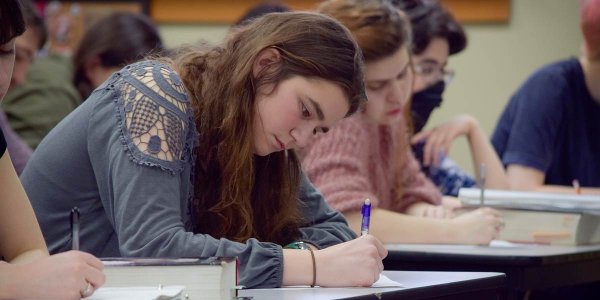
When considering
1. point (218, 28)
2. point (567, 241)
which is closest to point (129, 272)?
point (567, 241)

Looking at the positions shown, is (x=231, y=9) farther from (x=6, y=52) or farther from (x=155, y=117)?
(x=6, y=52)

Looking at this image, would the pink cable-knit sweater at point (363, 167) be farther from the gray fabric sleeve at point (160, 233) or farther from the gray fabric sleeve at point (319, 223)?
the gray fabric sleeve at point (160, 233)

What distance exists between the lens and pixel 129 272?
135 centimetres

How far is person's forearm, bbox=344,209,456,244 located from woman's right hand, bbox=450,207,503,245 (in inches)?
0.8

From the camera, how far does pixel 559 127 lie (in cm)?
315

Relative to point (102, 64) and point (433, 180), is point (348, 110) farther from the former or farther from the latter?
point (102, 64)

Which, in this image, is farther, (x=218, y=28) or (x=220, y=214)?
(x=218, y=28)

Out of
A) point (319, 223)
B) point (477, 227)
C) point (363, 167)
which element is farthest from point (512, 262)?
point (363, 167)

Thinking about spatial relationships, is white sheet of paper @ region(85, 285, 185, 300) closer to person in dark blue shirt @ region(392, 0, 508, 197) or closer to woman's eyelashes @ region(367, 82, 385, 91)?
woman's eyelashes @ region(367, 82, 385, 91)

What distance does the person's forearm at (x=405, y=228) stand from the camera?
2.43m

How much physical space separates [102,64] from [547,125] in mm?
1797

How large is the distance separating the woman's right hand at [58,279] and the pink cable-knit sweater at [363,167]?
1.16 meters

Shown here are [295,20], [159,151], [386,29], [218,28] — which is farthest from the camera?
[218,28]

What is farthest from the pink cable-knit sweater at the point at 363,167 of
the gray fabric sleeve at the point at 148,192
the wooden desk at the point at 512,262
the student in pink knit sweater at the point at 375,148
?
the gray fabric sleeve at the point at 148,192
